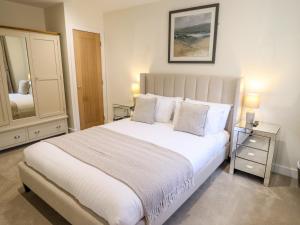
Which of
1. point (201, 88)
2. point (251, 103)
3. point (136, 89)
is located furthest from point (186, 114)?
point (136, 89)

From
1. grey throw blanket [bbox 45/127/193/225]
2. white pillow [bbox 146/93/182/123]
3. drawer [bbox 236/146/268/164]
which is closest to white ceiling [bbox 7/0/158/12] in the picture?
white pillow [bbox 146/93/182/123]

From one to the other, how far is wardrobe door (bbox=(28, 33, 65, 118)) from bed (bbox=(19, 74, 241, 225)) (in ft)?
5.28

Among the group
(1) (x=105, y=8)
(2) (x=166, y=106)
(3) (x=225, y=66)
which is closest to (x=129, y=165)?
(2) (x=166, y=106)

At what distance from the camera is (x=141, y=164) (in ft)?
5.74

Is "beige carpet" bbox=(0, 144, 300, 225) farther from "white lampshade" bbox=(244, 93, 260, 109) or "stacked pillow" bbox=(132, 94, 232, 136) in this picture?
"white lampshade" bbox=(244, 93, 260, 109)

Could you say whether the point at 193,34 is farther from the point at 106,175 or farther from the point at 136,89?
the point at 106,175

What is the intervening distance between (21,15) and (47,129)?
2210 mm

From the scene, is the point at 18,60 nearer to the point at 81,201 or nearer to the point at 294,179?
the point at 81,201

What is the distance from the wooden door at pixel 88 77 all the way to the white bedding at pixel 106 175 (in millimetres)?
1661

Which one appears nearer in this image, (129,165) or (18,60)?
(129,165)

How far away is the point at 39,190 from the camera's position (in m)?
1.93

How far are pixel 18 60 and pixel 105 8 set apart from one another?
77.2 inches

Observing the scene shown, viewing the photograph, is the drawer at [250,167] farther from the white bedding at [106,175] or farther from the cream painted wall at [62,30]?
the cream painted wall at [62,30]

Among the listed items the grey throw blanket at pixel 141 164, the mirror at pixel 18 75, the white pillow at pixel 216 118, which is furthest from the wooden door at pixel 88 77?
the white pillow at pixel 216 118
